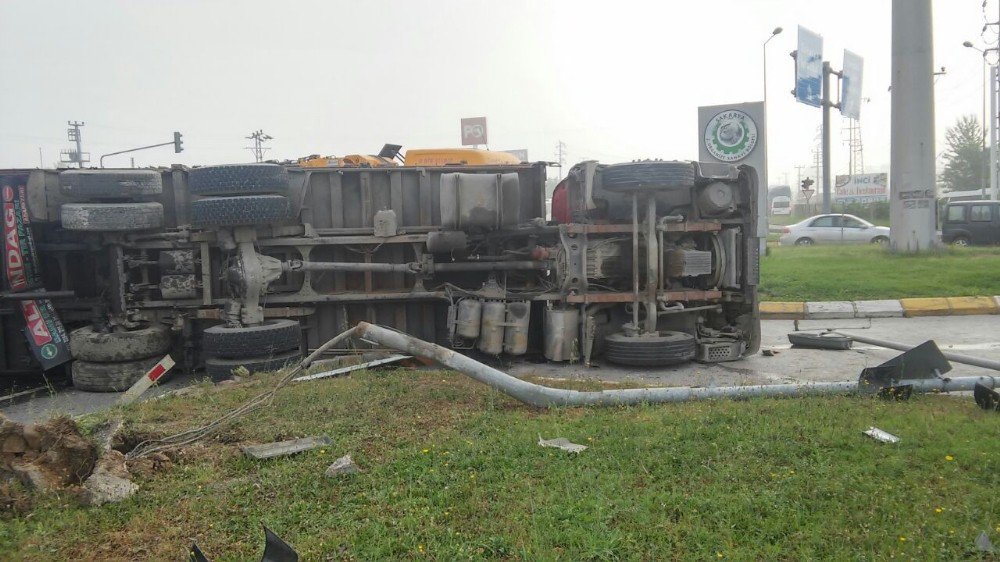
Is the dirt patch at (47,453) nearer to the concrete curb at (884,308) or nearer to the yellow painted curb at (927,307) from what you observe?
the concrete curb at (884,308)

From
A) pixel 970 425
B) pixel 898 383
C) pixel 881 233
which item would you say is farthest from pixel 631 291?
pixel 881 233

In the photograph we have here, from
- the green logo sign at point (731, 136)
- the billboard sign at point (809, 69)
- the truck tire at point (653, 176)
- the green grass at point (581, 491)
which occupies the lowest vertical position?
the green grass at point (581, 491)

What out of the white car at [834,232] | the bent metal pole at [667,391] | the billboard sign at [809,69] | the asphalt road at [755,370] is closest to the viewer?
the bent metal pole at [667,391]

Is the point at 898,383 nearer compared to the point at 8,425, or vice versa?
the point at 8,425

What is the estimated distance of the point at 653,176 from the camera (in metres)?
7.79

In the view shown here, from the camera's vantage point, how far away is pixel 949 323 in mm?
10703

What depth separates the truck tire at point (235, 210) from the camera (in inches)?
312

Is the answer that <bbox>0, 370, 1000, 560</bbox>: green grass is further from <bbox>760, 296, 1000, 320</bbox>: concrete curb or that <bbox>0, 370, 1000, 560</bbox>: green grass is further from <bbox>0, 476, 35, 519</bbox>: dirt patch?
<bbox>760, 296, 1000, 320</bbox>: concrete curb

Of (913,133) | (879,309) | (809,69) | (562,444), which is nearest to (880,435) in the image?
(562,444)

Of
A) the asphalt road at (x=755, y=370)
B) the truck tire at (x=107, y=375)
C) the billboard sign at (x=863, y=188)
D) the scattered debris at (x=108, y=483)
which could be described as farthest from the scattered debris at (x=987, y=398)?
the billboard sign at (x=863, y=188)

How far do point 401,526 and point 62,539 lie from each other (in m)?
1.54

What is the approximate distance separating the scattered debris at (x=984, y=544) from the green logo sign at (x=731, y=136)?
10011 mm

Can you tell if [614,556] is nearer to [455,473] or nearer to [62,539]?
[455,473]

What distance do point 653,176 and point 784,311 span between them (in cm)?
550
